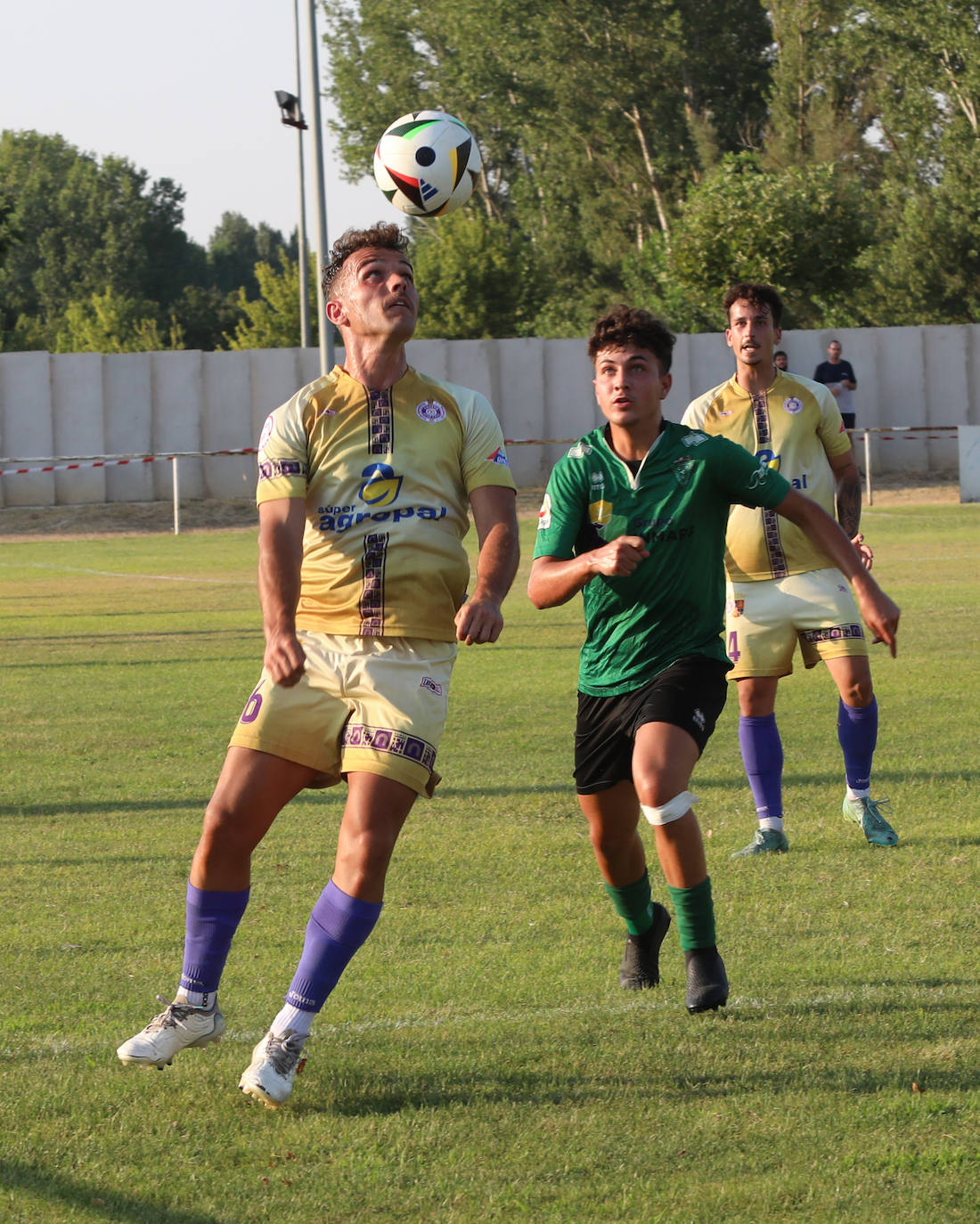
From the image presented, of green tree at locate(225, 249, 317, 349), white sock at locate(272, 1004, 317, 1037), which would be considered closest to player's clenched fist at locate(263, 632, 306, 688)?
white sock at locate(272, 1004, 317, 1037)

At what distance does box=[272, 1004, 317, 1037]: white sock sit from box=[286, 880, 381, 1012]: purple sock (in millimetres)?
13

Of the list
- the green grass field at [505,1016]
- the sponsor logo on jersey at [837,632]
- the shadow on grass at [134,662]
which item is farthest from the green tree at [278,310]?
the sponsor logo on jersey at [837,632]

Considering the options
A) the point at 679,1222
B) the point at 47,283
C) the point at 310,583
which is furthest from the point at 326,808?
the point at 47,283

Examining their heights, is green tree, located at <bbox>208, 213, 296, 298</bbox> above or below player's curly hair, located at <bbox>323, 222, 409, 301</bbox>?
above

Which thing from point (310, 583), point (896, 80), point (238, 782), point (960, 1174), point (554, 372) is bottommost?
point (960, 1174)

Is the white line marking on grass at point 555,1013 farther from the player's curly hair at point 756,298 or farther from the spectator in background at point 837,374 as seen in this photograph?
the spectator in background at point 837,374

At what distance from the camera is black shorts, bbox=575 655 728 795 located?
185 inches

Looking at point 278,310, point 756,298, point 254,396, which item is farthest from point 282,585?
→ point 278,310

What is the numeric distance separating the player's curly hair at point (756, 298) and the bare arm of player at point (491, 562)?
286cm

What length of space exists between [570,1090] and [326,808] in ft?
12.2

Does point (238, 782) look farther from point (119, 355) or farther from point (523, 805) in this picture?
point (119, 355)

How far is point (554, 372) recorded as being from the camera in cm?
3189

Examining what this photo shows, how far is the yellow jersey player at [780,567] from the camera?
697 centimetres

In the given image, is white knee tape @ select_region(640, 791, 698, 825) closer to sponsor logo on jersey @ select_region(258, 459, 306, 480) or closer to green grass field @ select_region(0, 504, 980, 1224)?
green grass field @ select_region(0, 504, 980, 1224)
